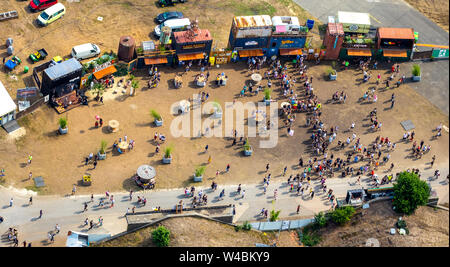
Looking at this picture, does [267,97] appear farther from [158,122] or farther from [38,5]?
[38,5]

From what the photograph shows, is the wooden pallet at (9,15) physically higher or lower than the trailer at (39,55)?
higher

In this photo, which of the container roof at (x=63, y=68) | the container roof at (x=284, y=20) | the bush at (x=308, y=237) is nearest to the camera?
the bush at (x=308, y=237)

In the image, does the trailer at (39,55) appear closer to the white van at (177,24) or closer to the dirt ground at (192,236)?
the white van at (177,24)

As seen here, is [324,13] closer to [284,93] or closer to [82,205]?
[284,93]

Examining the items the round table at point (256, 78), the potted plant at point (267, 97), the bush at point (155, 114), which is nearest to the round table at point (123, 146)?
the bush at point (155, 114)

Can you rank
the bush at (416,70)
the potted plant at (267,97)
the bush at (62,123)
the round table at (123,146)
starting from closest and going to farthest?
the round table at (123,146)
the bush at (62,123)
the potted plant at (267,97)
the bush at (416,70)

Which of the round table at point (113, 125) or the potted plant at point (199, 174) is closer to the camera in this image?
the potted plant at point (199, 174)
